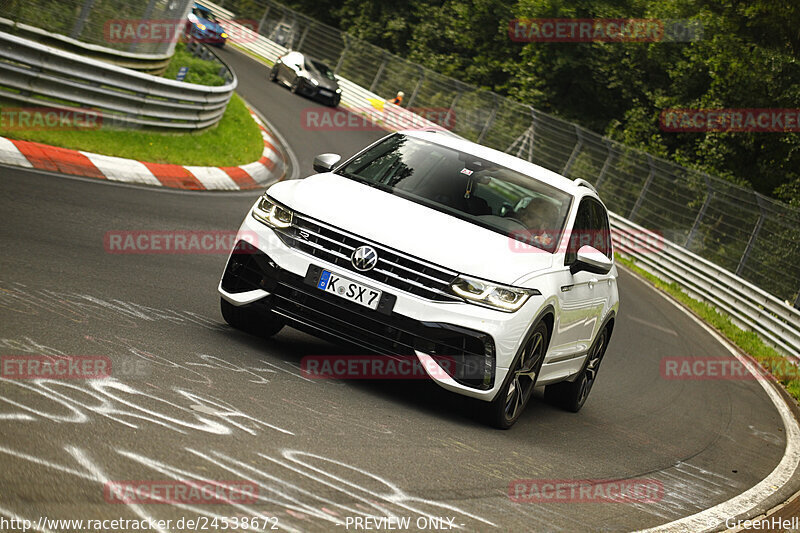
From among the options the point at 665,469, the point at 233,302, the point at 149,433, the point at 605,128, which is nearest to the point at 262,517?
the point at 149,433

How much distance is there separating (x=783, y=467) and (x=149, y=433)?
6511mm

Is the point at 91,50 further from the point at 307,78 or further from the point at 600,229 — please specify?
the point at 307,78

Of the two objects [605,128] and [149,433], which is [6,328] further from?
[605,128]

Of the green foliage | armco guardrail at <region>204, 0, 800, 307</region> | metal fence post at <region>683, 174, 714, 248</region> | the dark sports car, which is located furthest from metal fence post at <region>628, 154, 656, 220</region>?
the dark sports car

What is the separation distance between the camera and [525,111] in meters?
35.5

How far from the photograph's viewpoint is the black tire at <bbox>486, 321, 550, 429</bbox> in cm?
702

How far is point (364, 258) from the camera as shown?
21.9 feet

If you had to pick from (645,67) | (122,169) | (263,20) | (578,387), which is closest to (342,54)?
(263,20)

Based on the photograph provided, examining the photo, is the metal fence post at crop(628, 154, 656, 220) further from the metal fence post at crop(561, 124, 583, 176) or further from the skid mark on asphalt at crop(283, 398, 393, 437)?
the skid mark on asphalt at crop(283, 398, 393, 437)

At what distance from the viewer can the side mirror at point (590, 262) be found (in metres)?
7.68

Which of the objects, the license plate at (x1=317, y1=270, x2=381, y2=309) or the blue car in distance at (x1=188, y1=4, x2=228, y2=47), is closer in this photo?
the license plate at (x1=317, y1=270, x2=381, y2=309)

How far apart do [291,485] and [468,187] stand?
3766mm

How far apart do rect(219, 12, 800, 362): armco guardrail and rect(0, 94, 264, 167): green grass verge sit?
980 centimetres

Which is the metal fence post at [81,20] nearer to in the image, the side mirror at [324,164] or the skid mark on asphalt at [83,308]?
the side mirror at [324,164]
